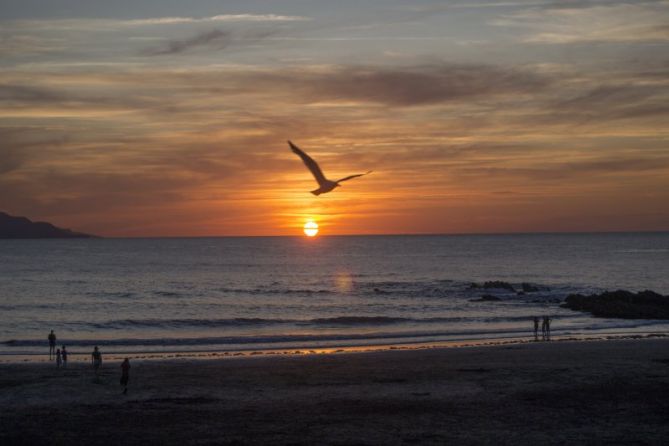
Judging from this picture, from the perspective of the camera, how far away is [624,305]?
182ft

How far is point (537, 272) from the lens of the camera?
121688mm

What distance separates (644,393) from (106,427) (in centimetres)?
1541

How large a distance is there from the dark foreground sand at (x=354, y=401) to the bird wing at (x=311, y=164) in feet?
20.4

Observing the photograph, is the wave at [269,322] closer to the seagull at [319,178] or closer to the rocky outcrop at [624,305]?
the rocky outcrop at [624,305]

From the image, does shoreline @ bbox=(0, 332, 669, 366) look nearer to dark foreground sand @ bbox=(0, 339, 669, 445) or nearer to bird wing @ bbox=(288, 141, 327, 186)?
dark foreground sand @ bbox=(0, 339, 669, 445)

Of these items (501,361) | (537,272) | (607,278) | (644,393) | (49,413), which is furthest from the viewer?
(537,272)

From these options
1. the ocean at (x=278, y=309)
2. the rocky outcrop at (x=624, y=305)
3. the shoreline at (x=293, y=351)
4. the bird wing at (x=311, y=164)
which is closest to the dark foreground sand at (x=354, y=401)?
the shoreline at (x=293, y=351)

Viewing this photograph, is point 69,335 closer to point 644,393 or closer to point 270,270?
point 644,393

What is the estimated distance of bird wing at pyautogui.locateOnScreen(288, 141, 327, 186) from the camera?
52.7ft

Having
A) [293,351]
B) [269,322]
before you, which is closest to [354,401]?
[293,351]

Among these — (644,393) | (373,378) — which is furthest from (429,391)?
(644,393)

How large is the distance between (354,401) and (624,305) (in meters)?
39.7

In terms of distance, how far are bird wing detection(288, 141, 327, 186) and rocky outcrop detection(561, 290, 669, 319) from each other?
40389 mm

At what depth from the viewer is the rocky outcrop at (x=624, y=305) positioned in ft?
171
